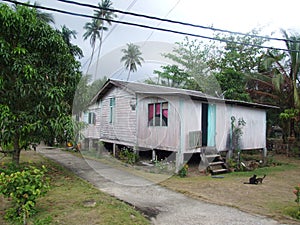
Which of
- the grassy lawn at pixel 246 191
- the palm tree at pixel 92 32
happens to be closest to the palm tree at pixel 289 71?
the grassy lawn at pixel 246 191

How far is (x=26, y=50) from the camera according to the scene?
285 inches

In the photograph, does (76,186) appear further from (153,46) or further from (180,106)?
(153,46)

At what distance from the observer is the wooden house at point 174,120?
9883mm

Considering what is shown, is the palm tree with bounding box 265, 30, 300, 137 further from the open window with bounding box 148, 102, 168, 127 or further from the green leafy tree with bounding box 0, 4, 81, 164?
the green leafy tree with bounding box 0, 4, 81, 164

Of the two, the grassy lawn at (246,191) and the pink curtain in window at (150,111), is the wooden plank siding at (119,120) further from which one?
the grassy lawn at (246,191)

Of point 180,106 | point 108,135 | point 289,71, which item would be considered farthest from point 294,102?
point 108,135

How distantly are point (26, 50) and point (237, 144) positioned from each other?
9365 mm

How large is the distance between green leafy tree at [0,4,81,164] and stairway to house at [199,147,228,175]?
216 inches

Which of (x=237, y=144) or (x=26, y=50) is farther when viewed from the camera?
(x=237, y=144)

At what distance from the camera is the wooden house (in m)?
9.88

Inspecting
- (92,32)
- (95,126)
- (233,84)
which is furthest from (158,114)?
(92,32)

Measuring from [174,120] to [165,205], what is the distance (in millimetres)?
4701

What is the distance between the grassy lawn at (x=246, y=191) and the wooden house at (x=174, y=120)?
5.02 ft

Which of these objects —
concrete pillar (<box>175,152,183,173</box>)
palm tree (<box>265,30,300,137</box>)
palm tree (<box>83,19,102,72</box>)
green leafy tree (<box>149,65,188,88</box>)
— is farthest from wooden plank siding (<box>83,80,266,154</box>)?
palm tree (<box>83,19,102,72</box>)
